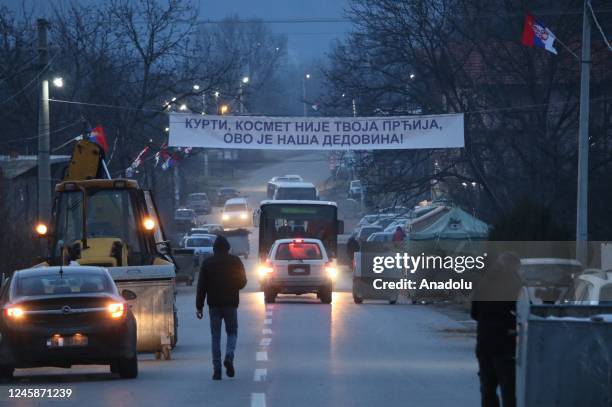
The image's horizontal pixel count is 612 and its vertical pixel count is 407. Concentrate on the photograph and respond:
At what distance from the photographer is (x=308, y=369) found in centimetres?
1714

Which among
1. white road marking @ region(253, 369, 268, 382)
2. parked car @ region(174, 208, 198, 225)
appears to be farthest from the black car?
parked car @ region(174, 208, 198, 225)

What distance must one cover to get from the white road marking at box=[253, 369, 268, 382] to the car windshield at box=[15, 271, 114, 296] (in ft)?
6.95

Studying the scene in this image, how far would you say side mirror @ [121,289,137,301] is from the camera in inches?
731

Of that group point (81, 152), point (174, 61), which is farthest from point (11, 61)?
point (81, 152)

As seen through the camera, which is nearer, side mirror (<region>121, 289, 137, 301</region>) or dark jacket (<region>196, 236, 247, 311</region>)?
dark jacket (<region>196, 236, 247, 311</region>)

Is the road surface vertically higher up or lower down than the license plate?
lower down

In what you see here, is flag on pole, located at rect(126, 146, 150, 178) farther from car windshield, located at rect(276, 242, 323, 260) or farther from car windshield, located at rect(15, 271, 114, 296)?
car windshield, located at rect(15, 271, 114, 296)

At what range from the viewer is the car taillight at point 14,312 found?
15.3 metres

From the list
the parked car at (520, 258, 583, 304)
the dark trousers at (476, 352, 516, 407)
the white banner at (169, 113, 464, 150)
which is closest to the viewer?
the dark trousers at (476, 352, 516, 407)

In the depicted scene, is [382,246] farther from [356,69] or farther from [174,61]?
[174,61]

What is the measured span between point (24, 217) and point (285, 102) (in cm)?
11346

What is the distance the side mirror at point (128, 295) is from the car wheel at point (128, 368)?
2621mm

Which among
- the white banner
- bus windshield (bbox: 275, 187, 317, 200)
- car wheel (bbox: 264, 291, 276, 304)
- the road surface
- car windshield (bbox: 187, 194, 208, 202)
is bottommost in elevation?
car wheel (bbox: 264, 291, 276, 304)

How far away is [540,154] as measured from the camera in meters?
42.4
